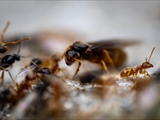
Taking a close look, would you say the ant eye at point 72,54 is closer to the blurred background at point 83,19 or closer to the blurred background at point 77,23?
the blurred background at point 77,23

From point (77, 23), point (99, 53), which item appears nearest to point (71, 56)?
point (99, 53)

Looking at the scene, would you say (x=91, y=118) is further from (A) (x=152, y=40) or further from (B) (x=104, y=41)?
(A) (x=152, y=40)

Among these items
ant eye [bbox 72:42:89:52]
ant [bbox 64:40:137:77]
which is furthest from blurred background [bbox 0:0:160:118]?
ant eye [bbox 72:42:89:52]

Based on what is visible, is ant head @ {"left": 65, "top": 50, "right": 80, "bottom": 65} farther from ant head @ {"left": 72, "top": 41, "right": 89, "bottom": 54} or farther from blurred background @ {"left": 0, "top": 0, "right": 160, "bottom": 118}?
blurred background @ {"left": 0, "top": 0, "right": 160, "bottom": 118}

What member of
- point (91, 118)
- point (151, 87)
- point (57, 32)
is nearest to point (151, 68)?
point (151, 87)

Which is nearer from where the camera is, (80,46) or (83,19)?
(80,46)

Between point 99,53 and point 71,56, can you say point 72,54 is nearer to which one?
point 71,56
